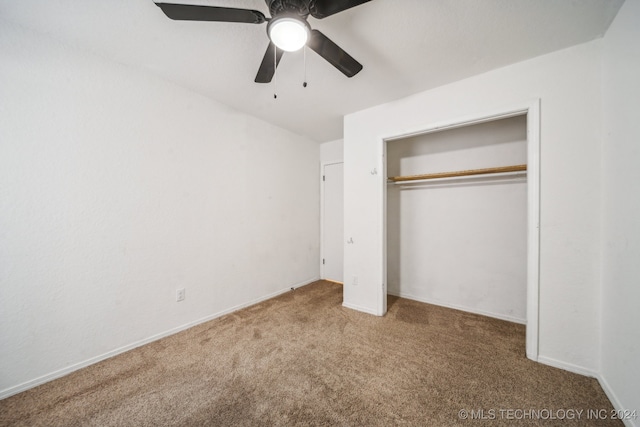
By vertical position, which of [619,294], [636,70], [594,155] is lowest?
[619,294]

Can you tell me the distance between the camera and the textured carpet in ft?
4.04

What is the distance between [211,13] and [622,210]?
247 cm

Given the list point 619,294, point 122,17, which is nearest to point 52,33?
point 122,17

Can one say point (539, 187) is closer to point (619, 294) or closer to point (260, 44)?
point (619, 294)

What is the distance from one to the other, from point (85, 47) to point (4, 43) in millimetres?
380

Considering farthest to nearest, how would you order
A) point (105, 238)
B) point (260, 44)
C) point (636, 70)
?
point (105, 238), point (260, 44), point (636, 70)

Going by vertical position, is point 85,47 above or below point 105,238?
above

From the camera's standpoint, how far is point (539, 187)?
1.66 meters

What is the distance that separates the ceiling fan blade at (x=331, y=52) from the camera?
119cm

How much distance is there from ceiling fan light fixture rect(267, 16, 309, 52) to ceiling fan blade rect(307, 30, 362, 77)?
0.26 feet

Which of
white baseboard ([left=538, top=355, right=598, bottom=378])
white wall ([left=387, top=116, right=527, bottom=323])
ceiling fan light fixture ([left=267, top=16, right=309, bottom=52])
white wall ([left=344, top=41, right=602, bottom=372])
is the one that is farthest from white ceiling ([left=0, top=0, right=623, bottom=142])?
white baseboard ([left=538, top=355, right=598, bottom=378])

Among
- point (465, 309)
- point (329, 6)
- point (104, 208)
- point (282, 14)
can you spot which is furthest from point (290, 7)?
point (465, 309)

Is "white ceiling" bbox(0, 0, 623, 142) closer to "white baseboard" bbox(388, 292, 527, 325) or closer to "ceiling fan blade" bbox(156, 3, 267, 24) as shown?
"ceiling fan blade" bbox(156, 3, 267, 24)

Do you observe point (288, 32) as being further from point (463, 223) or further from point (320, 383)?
point (463, 223)
